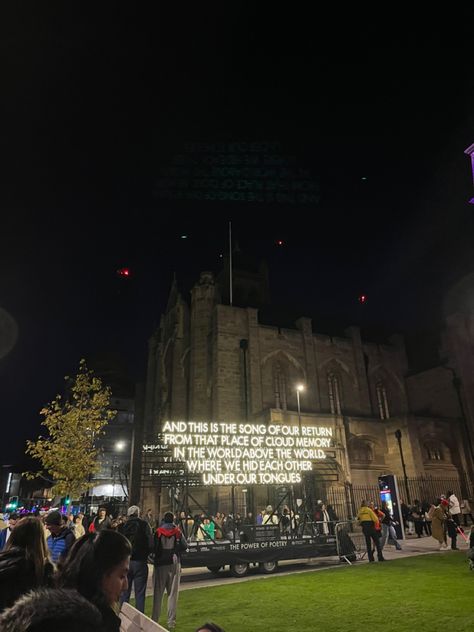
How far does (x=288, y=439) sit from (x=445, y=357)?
2713 centimetres

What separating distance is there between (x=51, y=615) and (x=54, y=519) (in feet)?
16.7

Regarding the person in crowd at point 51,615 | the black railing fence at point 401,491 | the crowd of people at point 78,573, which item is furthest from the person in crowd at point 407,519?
the person in crowd at point 51,615

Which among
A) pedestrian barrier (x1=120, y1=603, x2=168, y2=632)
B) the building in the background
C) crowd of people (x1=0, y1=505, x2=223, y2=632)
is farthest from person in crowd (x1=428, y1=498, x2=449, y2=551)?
the building in the background

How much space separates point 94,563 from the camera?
9.34 feet

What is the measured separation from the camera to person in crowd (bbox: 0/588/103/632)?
1.36 metres

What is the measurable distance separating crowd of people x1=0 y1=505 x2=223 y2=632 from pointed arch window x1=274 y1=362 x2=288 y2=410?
2769 cm

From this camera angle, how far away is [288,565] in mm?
15383

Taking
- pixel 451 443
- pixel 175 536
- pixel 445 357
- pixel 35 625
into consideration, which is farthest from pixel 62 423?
pixel 445 357

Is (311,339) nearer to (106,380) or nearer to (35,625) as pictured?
(35,625)

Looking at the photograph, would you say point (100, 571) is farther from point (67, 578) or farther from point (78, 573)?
point (67, 578)

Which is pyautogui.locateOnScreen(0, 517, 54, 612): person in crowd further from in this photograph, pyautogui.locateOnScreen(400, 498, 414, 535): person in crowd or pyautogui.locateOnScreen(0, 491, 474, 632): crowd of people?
pyautogui.locateOnScreen(400, 498, 414, 535): person in crowd

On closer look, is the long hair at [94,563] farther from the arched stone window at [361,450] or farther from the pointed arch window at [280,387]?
the arched stone window at [361,450]

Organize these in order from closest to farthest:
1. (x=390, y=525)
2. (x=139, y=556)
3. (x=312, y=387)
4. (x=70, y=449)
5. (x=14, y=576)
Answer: (x=14, y=576), (x=139, y=556), (x=390, y=525), (x=70, y=449), (x=312, y=387)

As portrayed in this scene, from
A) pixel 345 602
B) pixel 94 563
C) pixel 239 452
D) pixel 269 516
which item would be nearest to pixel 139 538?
pixel 345 602
